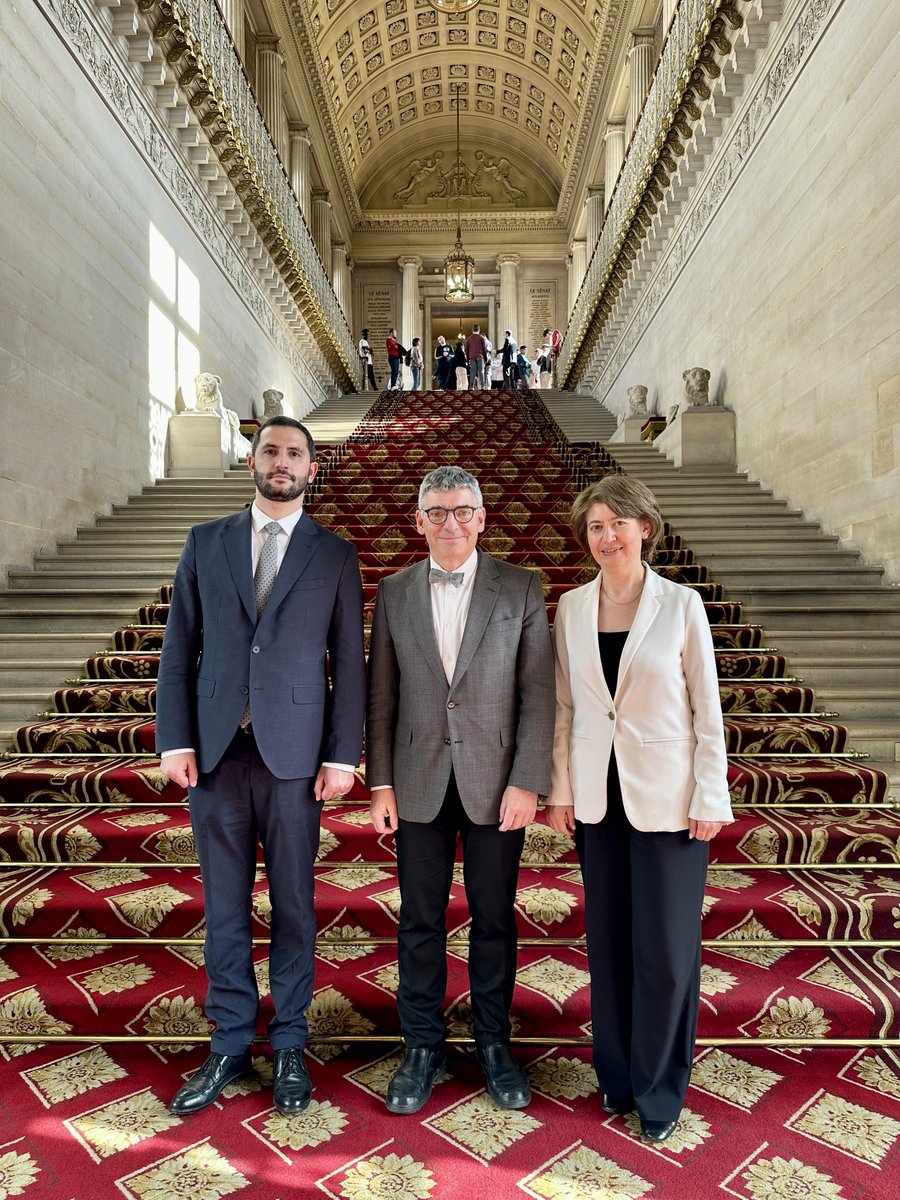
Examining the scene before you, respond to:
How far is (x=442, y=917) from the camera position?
228cm

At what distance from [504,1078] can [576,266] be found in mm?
23957

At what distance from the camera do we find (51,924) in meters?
2.93

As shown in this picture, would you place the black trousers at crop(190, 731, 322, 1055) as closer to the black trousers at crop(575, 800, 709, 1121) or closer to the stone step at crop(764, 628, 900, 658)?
the black trousers at crop(575, 800, 709, 1121)

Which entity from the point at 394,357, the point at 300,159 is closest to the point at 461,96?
the point at 300,159

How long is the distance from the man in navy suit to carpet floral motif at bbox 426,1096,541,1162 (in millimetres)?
396

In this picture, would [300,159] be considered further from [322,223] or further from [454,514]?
[454,514]

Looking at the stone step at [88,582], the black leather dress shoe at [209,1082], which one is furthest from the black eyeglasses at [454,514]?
the stone step at [88,582]

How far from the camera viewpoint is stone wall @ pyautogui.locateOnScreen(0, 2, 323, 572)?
5984mm

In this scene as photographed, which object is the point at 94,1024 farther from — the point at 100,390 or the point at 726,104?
the point at 726,104

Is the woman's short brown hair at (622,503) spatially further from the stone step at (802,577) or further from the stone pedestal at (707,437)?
the stone pedestal at (707,437)

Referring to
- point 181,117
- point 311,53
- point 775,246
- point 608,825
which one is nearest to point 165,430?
point 181,117

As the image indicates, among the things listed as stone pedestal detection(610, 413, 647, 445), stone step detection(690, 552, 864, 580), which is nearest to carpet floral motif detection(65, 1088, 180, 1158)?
stone step detection(690, 552, 864, 580)

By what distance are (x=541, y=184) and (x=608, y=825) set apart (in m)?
26.7

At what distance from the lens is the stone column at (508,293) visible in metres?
24.7
